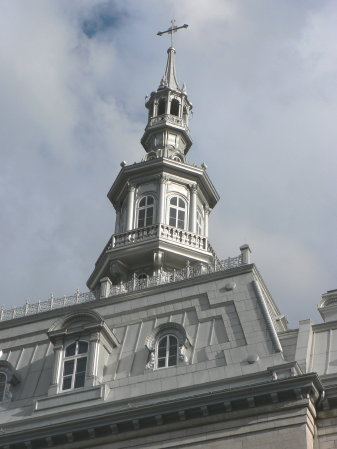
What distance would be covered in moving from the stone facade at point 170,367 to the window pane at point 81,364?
0.16 feet

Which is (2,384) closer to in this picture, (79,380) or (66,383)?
(66,383)

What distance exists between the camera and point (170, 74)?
6612 centimetres

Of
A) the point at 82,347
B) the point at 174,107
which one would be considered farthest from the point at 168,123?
the point at 82,347

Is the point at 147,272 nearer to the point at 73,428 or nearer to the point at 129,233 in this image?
the point at 129,233

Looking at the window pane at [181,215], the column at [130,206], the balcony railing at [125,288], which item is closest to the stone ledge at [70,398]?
the balcony railing at [125,288]

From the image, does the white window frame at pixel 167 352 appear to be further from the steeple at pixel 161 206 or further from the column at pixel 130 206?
the column at pixel 130 206

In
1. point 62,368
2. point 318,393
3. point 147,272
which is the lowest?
point 318,393

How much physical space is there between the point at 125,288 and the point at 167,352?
6.23 m

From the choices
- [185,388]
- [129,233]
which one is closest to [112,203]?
[129,233]

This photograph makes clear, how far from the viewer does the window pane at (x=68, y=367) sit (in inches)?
1671

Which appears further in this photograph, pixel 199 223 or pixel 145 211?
pixel 199 223

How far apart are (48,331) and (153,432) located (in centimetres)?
765

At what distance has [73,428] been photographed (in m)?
39.4

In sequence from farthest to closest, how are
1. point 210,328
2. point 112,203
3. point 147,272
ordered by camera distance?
point 112,203 < point 147,272 < point 210,328
